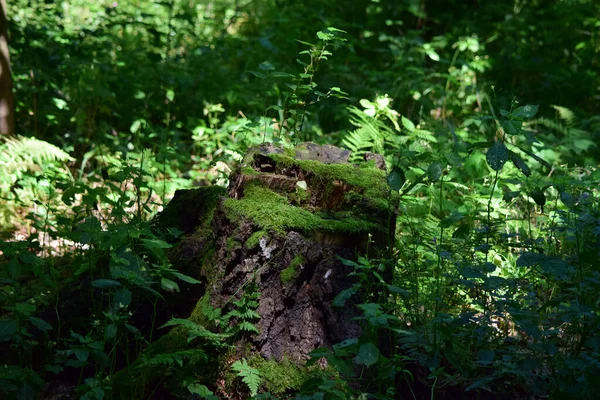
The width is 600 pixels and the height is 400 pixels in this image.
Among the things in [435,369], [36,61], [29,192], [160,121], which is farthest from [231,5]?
[435,369]

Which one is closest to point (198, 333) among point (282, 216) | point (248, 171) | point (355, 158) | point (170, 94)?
point (282, 216)

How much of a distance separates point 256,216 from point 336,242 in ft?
1.38

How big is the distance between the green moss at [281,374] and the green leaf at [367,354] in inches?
20.9

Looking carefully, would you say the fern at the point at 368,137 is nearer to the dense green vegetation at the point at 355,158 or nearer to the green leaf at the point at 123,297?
the dense green vegetation at the point at 355,158

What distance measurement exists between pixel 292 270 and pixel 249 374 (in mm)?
530

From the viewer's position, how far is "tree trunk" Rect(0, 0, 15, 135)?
19.2 feet

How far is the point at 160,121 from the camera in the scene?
24.1 feet

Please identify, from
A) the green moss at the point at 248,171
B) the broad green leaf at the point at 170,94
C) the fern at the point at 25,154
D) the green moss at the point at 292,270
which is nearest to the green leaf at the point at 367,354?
the green moss at the point at 292,270

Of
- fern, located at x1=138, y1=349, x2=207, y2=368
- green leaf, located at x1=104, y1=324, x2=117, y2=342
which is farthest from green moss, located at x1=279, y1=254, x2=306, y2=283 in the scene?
green leaf, located at x1=104, y1=324, x2=117, y2=342

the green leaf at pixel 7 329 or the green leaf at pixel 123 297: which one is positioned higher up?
the green leaf at pixel 123 297

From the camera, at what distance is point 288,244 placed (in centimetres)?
306

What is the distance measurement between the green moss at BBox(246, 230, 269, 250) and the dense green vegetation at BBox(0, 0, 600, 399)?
0.83 feet

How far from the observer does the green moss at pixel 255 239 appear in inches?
120

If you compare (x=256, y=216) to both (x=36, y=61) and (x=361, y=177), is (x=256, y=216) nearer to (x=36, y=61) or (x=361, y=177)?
(x=361, y=177)
